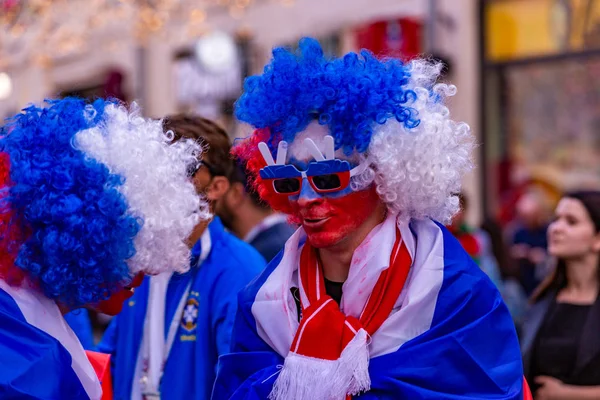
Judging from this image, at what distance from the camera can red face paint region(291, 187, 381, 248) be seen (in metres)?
2.69

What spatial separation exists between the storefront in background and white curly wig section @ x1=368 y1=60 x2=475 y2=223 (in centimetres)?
696

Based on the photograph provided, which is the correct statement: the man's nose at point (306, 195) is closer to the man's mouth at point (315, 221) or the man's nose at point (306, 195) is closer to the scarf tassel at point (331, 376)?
the man's mouth at point (315, 221)

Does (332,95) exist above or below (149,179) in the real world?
above

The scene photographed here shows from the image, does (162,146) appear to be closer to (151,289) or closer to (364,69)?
(364,69)

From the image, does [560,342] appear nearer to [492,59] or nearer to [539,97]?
[539,97]

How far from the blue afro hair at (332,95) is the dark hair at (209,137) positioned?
0.65m

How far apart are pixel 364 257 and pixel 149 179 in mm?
687

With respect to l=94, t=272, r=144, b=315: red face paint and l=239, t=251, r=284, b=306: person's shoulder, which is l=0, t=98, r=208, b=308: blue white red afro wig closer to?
l=94, t=272, r=144, b=315: red face paint

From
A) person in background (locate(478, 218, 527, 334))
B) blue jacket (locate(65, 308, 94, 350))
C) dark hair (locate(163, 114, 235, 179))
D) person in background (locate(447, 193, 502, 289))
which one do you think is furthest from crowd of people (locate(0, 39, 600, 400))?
person in background (locate(478, 218, 527, 334))

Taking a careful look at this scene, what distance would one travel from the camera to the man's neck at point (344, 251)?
2760mm

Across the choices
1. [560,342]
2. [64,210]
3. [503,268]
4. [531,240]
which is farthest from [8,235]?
[531,240]

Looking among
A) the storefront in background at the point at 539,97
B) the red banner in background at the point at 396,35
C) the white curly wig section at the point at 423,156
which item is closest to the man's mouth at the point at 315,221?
the white curly wig section at the point at 423,156

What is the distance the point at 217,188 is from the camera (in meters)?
3.54

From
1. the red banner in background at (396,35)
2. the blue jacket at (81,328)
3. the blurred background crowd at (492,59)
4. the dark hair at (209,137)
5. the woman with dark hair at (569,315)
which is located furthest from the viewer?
the red banner in background at (396,35)
